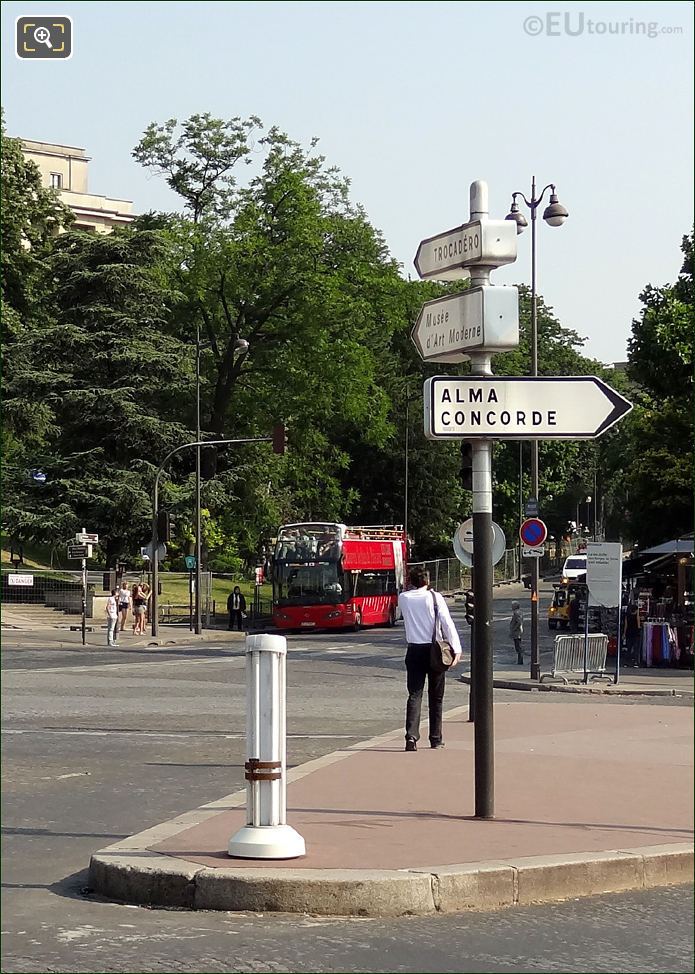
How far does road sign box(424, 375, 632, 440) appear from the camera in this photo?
32.0 feet

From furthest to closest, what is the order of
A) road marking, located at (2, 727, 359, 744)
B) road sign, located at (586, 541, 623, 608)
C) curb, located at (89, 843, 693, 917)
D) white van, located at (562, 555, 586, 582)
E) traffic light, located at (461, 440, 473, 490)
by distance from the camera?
white van, located at (562, 555, 586, 582) → road sign, located at (586, 541, 623, 608) → road marking, located at (2, 727, 359, 744) → traffic light, located at (461, 440, 473, 490) → curb, located at (89, 843, 693, 917)

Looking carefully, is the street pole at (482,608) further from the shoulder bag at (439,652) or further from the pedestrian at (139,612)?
the pedestrian at (139,612)

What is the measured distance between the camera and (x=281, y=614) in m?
52.5

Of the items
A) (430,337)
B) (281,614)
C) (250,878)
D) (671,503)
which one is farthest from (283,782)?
(281,614)

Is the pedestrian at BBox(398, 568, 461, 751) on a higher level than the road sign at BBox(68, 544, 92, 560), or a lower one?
lower

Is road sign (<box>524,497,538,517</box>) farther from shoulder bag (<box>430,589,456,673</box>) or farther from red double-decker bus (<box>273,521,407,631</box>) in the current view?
red double-decker bus (<box>273,521,407,631</box>)

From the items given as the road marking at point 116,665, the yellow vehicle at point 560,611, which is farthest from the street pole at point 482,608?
the yellow vehicle at point 560,611

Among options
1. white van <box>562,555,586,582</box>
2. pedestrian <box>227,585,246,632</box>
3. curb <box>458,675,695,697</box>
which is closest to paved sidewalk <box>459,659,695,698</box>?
curb <box>458,675,695,697</box>

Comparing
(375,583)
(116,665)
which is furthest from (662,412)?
(116,665)

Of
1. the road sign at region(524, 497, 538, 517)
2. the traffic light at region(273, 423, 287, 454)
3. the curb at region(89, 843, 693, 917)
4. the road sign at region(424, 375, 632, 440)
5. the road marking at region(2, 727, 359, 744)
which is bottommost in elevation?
the road marking at region(2, 727, 359, 744)

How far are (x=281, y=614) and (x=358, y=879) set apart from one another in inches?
1761

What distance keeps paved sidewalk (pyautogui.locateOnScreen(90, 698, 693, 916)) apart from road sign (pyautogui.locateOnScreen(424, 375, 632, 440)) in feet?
8.14

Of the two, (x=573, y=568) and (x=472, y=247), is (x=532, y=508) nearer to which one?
(x=472, y=247)

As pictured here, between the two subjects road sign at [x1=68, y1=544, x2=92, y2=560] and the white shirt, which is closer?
the white shirt
